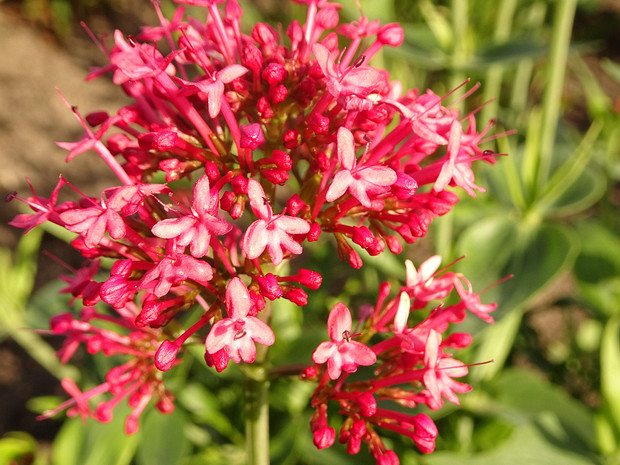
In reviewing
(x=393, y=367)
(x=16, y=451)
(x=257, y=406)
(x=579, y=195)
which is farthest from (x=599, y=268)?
(x=16, y=451)

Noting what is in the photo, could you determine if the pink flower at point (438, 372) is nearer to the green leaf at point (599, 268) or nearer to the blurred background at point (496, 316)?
the blurred background at point (496, 316)

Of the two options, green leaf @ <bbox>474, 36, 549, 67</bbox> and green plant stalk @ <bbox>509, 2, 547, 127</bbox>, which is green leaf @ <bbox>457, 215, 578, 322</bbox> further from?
green plant stalk @ <bbox>509, 2, 547, 127</bbox>

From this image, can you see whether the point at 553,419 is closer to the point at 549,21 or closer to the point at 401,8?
the point at 401,8

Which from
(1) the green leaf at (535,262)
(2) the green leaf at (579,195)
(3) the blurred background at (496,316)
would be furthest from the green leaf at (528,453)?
(2) the green leaf at (579,195)

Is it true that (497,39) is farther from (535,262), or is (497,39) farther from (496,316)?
(496,316)

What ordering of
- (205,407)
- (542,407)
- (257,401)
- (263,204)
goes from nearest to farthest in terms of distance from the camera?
(263,204) → (257,401) → (542,407) → (205,407)

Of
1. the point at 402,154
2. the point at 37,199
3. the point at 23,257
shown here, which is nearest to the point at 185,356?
the point at 23,257
